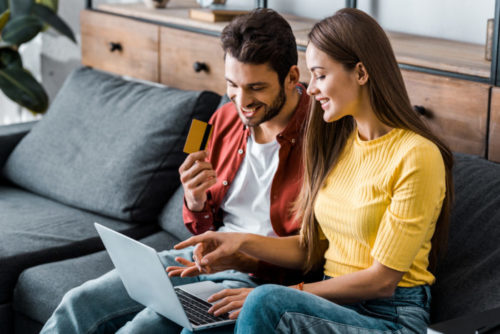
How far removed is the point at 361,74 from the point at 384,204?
0.25 meters

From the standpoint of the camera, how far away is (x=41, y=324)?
1900mm

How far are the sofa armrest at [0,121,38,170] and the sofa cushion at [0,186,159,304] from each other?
0.83 feet

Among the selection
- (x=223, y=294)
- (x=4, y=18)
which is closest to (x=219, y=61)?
(x=223, y=294)

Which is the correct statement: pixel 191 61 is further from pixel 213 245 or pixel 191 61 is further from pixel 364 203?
pixel 364 203

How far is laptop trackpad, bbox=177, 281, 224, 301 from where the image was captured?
61.0 inches

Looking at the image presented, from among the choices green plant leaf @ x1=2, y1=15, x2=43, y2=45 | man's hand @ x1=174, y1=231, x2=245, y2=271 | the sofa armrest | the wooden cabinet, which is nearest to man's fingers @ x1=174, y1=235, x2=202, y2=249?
man's hand @ x1=174, y1=231, x2=245, y2=271

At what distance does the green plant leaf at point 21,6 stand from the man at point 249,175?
2023 millimetres

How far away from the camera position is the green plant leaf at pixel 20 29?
10.6 ft

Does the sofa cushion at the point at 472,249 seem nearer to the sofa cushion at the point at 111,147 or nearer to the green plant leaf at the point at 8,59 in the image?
the sofa cushion at the point at 111,147

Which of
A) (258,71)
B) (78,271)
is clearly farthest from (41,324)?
(258,71)

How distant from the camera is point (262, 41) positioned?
1601 millimetres

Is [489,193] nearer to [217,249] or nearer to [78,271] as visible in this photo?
[217,249]

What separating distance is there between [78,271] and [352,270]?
2.72 feet

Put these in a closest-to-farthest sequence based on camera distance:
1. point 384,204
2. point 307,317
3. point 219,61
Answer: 1. point 307,317
2. point 384,204
3. point 219,61
